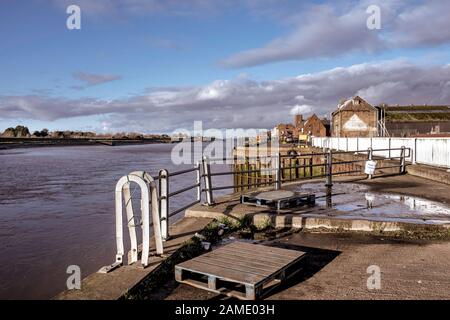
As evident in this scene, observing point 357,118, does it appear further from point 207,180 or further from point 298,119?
point 207,180

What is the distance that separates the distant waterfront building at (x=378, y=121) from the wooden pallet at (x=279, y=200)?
49901mm

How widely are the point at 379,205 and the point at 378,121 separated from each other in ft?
168

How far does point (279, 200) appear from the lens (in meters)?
8.31

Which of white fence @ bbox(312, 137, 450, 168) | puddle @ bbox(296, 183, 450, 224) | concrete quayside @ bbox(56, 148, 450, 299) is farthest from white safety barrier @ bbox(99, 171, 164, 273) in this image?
white fence @ bbox(312, 137, 450, 168)

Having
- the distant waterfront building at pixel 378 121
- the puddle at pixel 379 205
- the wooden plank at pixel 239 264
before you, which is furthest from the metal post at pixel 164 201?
the distant waterfront building at pixel 378 121

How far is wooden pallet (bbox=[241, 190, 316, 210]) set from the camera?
8.40 metres

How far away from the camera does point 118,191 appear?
5.32m

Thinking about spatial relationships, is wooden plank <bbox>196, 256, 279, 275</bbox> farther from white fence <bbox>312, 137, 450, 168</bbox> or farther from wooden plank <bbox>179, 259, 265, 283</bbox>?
white fence <bbox>312, 137, 450, 168</bbox>

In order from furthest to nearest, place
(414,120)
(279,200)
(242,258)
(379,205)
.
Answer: (414,120), (379,205), (279,200), (242,258)

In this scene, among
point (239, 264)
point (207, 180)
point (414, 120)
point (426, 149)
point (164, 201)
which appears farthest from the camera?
point (414, 120)

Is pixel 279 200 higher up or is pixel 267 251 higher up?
pixel 279 200

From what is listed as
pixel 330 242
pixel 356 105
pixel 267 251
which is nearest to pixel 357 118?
pixel 356 105
